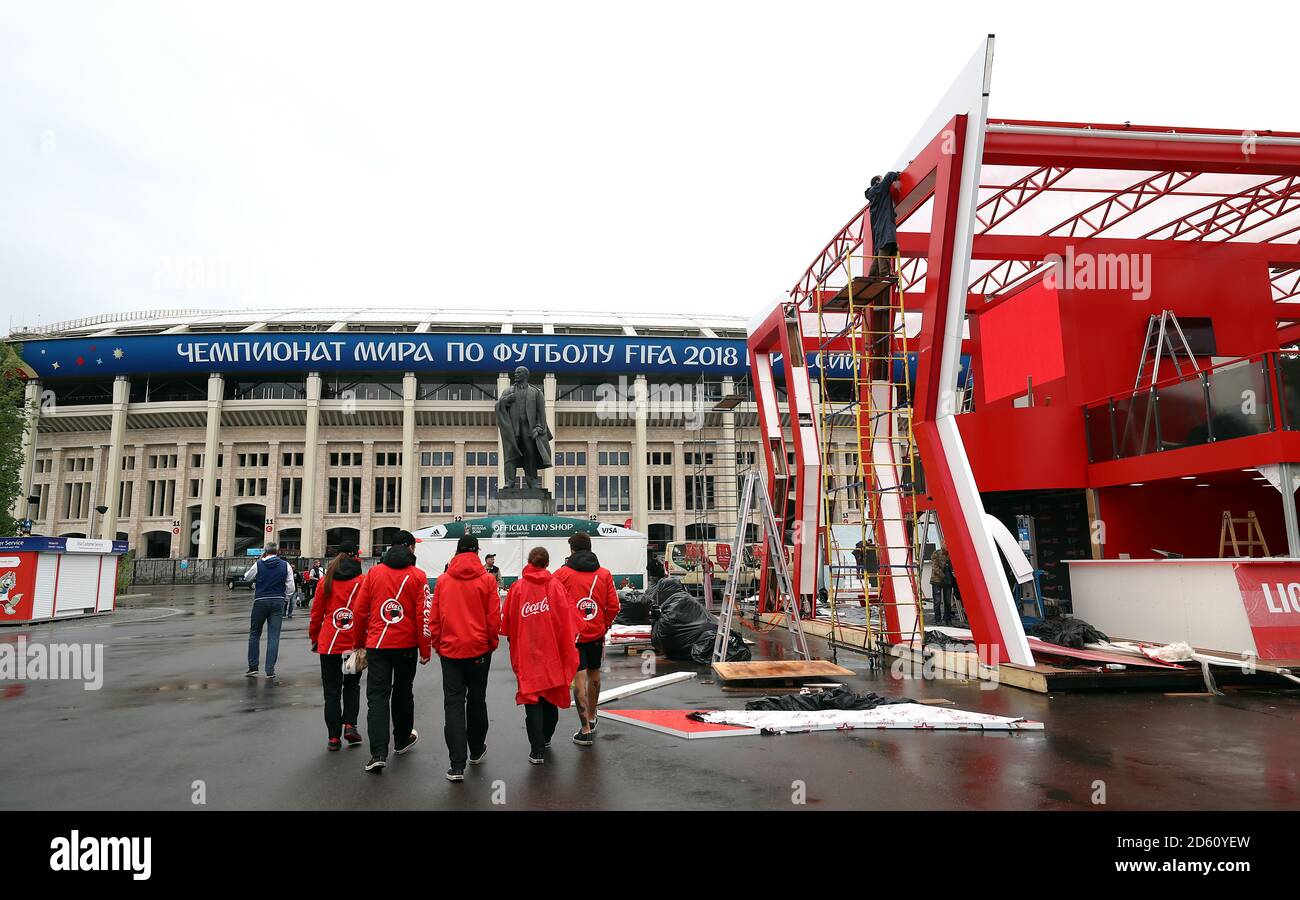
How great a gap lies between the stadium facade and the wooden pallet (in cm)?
3261

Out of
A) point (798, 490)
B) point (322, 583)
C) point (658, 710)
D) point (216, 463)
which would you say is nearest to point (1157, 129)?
point (798, 490)

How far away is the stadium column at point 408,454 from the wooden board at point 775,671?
121 feet

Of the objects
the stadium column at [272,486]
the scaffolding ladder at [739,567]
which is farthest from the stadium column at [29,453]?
the scaffolding ladder at [739,567]

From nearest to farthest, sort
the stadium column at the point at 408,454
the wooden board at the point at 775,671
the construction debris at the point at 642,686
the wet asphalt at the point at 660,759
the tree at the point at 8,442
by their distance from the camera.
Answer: the wet asphalt at the point at 660,759 < the construction debris at the point at 642,686 < the wooden board at the point at 775,671 < the tree at the point at 8,442 < the stadium column at the point at 408,454

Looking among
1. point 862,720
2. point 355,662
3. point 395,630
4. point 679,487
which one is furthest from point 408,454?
point 862,720

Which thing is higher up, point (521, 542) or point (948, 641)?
point (521, 542)

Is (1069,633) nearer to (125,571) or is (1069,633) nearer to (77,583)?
(77,583)

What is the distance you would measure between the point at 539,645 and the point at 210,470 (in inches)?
1750

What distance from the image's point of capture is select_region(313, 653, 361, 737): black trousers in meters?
6.39

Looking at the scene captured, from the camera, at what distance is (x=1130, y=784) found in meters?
5.22

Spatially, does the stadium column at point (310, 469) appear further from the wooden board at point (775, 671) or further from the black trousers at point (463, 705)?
the black trousers at point (463, 705)

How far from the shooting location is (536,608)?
236 inches

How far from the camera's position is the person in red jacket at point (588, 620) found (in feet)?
21.7

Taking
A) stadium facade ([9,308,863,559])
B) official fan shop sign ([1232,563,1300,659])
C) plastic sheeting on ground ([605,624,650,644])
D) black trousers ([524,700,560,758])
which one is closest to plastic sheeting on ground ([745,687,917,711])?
black trousers ([524,700,560,758])
